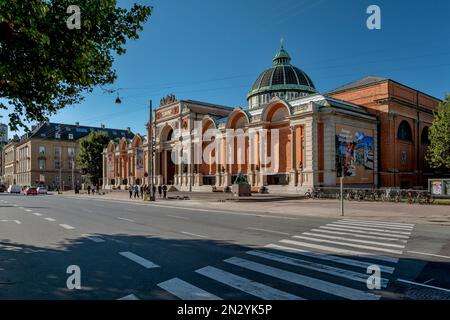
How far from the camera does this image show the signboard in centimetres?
3930

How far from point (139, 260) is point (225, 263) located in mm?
2144

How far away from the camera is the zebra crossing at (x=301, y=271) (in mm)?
5908

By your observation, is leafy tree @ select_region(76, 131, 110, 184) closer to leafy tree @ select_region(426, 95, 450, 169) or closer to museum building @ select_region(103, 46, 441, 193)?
museum building @ select_region(103, 46, 441, 193)

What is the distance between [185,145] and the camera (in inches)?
2329

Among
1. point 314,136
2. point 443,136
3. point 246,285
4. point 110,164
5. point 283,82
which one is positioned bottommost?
point 246,285

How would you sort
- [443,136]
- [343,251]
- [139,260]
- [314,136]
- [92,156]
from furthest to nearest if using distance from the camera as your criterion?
[92,156] < [314,136] < [443,136] < [343,251] < [139,260]

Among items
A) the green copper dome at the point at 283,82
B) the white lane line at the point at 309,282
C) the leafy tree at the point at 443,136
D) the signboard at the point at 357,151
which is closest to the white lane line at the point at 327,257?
the white lane line at the point at 309,282

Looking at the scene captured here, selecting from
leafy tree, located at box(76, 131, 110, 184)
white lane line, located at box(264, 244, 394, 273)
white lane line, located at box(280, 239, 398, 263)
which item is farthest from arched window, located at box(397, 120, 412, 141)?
leafy tree, located at box(76, 131, 110, 184)

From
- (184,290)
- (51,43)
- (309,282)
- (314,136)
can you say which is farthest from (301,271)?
(314,136)

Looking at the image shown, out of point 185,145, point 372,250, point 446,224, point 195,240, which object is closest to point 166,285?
point 195,240

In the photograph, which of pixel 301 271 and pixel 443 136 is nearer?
pixel 301 271

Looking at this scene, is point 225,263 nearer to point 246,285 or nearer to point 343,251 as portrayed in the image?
point 246,285

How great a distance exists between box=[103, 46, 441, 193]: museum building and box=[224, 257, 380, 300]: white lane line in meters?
26.7

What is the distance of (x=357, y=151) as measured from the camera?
41.4 m
